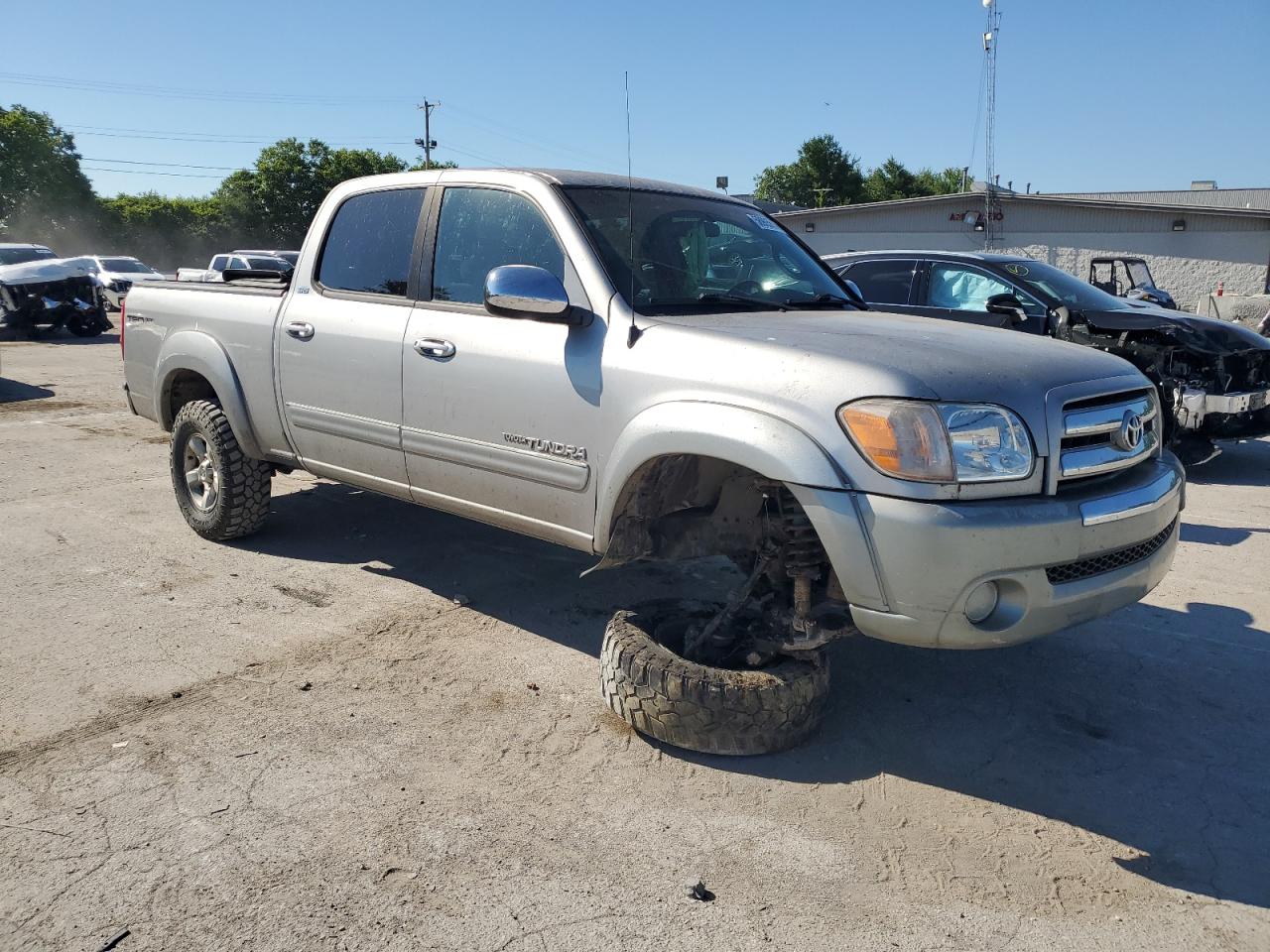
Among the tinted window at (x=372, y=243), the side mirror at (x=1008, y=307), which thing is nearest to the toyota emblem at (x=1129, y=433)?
the tinted window at (x=372, y=243)

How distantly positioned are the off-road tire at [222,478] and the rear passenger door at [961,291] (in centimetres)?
541

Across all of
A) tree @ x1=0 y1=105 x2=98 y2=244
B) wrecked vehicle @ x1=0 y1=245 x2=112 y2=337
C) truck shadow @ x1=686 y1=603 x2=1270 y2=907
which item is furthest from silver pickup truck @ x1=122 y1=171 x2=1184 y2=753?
tree @ x1=0 y1=105 x2=98 y2=244

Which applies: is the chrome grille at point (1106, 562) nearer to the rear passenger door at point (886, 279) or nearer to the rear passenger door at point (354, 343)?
the rear passenger door at point (354, 343)

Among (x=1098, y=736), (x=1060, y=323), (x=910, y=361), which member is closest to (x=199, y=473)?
(x=910, y=361)

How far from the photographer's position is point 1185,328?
25.5 feet

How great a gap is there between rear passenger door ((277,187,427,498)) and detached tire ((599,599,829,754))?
5.12ft

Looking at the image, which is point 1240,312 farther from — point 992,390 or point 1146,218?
point 992,390

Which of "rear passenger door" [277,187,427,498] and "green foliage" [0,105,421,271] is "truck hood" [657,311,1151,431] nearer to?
"rear passenger door" [277,187,427,498]

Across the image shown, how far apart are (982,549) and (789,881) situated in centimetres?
105

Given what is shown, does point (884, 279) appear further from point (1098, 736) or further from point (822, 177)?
point (822, 177)

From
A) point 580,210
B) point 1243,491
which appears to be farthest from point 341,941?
point 1243,491

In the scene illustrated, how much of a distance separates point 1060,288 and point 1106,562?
6.04 metres

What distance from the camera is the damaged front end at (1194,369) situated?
7629 millimetres

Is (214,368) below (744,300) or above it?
below
